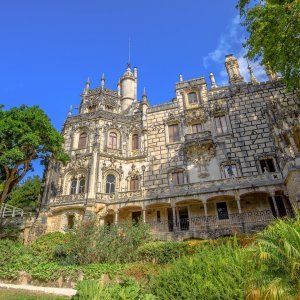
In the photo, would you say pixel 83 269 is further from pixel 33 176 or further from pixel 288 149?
pixel 33 176

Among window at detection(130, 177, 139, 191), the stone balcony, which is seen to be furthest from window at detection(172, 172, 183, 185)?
window at detection(130, 177, 139, 191)

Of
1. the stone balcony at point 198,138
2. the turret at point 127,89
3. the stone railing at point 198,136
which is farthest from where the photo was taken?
the turret at point 127,89

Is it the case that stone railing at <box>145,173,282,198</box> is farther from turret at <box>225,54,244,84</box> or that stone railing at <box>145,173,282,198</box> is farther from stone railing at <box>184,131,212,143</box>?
turret at <box>225,54,244,84</box>

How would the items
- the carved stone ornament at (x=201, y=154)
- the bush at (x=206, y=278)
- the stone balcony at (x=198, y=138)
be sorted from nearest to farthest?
the bush at (x=206, y=278)
the carved stone ornament at (x=201, y=154)
the stone balcony at (x=198, y=138)

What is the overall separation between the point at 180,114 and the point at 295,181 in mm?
14139

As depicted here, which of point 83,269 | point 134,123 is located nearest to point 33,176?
point 134,123

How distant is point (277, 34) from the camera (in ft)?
43.6

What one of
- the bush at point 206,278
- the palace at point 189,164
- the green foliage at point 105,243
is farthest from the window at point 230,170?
the bush at point 206,278

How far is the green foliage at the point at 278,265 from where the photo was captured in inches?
207

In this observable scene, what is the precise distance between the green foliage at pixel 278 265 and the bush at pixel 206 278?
0.87 metres

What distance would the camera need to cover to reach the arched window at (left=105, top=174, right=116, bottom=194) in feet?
83.9

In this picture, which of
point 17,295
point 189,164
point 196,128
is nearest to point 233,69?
point 196,128

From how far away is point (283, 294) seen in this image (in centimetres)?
515

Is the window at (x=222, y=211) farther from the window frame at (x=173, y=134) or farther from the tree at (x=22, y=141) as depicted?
the tree at (x=22, y=141)
